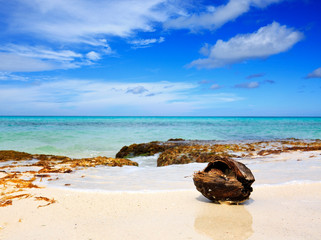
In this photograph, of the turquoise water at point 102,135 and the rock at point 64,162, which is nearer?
the rock at point 64,162

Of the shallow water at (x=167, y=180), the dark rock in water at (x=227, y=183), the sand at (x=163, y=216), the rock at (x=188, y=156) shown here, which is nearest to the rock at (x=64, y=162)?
the shallow water at (x=167, y=180)

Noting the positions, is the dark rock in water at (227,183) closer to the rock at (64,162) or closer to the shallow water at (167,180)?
the shallow water at (167,180)

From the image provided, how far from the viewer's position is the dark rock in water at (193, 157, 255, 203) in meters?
3.09

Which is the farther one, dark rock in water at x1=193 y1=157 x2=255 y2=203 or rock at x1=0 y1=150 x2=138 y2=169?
rock at x1=0 y1=150 x2=138 y2=169

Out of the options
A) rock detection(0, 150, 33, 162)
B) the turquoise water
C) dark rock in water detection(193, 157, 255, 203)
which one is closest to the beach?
dark rock in water detection(193, 157, 255, 203)

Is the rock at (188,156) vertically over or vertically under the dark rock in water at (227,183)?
under

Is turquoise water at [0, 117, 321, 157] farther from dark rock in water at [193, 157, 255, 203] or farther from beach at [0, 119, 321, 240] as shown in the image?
dark rock in water at [193, 157, 255, 203]

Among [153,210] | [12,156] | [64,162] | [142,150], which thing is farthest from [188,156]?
[12,156]

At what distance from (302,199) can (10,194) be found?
4558 millimetres

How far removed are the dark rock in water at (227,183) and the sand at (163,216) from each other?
14cm

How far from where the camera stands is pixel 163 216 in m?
2.99

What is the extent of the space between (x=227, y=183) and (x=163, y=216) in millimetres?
927

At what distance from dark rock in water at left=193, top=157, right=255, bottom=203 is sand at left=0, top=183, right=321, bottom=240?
0.44ft

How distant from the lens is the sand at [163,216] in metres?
2.50
